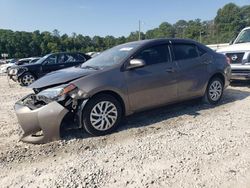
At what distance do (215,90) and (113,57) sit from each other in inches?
103

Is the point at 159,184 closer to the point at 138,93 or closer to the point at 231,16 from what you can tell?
the point at 138,93

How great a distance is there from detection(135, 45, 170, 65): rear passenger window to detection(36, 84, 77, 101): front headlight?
1.46m

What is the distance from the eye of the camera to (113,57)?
5680 millimetres

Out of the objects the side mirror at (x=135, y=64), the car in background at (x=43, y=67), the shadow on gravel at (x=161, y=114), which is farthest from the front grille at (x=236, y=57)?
the car in background at (x=43, y=67)

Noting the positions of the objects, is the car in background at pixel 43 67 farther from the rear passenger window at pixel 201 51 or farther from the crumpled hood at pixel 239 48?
the rear passenger window at pixel 201 51

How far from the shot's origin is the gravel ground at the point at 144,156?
3.46 metres

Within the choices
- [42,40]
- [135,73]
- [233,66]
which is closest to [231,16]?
[42,40]

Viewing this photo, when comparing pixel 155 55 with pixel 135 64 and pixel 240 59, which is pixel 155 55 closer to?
pixel 135 64

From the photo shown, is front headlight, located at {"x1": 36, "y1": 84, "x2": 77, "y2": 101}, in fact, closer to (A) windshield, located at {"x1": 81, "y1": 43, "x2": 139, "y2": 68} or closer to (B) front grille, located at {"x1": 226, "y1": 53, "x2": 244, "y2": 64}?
(A) windshield, located at {"x1": 81, "y1": 43, "x2": 139, "y2": 68}

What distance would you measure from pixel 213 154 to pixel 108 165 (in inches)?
56.7

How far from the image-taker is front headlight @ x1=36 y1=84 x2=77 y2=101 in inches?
183

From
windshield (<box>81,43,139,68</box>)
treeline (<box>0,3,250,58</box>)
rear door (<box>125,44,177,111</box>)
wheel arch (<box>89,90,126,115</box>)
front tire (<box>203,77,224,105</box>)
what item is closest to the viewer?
wheel arch (<box>89,90,126,115</box>)

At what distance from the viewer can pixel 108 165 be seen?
12.6 ft

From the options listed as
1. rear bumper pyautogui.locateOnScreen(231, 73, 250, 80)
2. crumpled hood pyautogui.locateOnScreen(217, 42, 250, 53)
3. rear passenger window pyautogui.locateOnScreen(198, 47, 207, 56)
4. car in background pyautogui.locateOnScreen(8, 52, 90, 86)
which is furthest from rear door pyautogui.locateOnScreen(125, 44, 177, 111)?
car in background pyautogui.locateOnScreen(8, 52, 90, 86)
